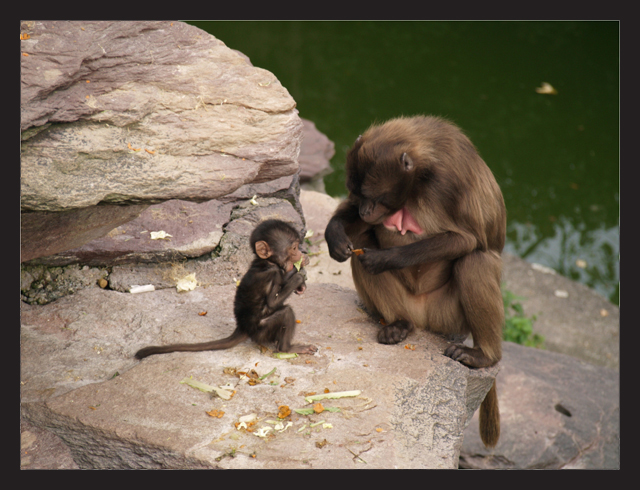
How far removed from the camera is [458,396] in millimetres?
3934

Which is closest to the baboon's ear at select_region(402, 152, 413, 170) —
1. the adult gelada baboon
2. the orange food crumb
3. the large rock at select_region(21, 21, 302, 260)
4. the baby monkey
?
the adult gelada baboon

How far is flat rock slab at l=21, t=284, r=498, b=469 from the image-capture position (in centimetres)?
328

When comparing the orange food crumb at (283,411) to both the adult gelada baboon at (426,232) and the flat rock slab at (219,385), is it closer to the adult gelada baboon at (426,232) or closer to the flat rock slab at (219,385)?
the flat rock slab at (219,385)

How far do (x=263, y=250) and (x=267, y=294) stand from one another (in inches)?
10.9

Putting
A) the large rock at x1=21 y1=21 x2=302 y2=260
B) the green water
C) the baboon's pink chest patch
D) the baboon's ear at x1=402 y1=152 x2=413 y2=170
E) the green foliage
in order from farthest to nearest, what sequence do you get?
the green water < the green foliage < the baboon's pink chest patch < the baboon's ear at x1=402 y1=152 x2=413 y2=170 < the large rock at x1=21 y1=21 x2=302 y2=260

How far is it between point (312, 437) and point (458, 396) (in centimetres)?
107

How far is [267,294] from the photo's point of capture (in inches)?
156

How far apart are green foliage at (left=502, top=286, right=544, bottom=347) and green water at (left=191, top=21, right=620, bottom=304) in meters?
1.60

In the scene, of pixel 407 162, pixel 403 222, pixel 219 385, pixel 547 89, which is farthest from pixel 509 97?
pixel 219 385

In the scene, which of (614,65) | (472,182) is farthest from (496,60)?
(472,182)

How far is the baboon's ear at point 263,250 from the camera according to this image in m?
3.93

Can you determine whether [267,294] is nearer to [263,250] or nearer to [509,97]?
[263,250]

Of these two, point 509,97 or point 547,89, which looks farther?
point 509,97

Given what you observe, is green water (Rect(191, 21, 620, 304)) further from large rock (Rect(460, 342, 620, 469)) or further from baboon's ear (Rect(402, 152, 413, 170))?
baboon's ear (Rect(402, 152, 413, 170))
